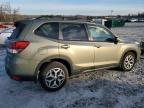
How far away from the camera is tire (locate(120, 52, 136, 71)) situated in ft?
27.1

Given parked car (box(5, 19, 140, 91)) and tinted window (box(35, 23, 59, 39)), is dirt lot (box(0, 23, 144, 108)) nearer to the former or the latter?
parked car (box(5, 19, 140, 91))

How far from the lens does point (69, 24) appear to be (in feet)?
22.9

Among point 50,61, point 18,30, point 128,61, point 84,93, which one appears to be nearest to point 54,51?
point 50,61

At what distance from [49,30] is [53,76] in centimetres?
111

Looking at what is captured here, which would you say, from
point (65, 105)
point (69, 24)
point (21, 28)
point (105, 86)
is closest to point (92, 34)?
point (69, 24)

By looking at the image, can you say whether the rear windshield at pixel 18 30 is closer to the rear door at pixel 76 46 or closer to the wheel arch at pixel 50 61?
the wheel arch at pixel 50 61

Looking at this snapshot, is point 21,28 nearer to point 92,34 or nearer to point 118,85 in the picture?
point 92,34

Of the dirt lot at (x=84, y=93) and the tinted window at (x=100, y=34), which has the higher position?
the tinted window at (x=100, y=34)

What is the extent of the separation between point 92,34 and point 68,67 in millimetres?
1165

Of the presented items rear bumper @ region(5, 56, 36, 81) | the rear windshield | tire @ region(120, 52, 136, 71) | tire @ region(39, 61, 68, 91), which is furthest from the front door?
rear bumper @ region(5, 56, 36, 81)

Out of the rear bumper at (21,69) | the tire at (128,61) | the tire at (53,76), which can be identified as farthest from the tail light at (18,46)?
the tire at (128,61)

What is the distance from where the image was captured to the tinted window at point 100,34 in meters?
7.34

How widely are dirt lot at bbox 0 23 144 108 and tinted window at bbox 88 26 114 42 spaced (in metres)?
1.08

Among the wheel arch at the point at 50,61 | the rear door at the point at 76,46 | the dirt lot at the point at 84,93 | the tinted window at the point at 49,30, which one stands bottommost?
the dirt lot at the point at 84,93
